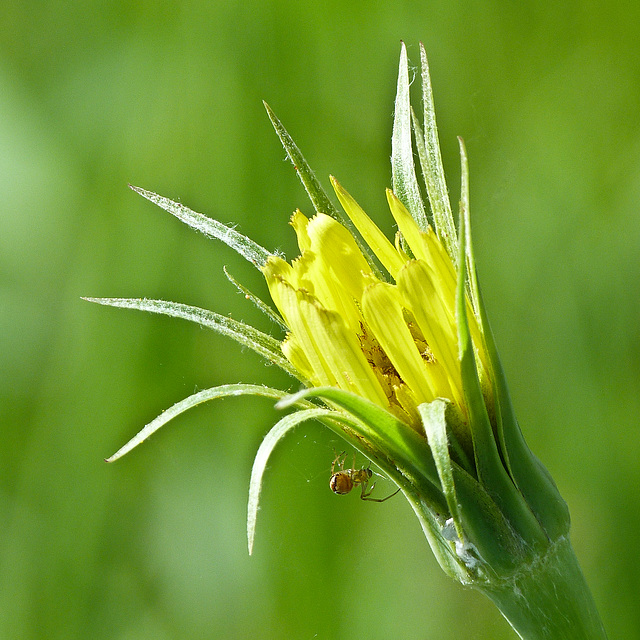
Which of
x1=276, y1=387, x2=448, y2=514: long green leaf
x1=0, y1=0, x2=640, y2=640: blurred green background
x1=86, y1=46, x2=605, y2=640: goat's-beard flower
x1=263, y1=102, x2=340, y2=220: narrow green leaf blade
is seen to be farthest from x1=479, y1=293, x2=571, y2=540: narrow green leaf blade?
x1=0, y1=0, x2=640, y2=640: blurred green background

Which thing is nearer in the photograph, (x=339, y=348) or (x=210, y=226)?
(x=339, y=348)

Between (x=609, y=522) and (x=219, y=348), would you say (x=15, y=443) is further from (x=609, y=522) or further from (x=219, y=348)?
(x=609, y=522)

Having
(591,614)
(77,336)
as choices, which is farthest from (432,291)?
(77,336)

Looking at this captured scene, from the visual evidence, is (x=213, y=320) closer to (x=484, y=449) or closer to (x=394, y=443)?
(x=394, y=443)

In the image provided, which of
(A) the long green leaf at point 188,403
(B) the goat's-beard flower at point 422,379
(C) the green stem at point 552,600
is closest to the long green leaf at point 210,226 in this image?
(B) the goat's-beard flower at point 422,379

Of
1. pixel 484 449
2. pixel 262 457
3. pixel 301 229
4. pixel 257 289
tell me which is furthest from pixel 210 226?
pixel 257 289

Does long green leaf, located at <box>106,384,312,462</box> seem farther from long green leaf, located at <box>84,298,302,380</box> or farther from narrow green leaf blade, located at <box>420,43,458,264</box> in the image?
narrow green leaf blade, located at <box>420,43,458,264</box>
